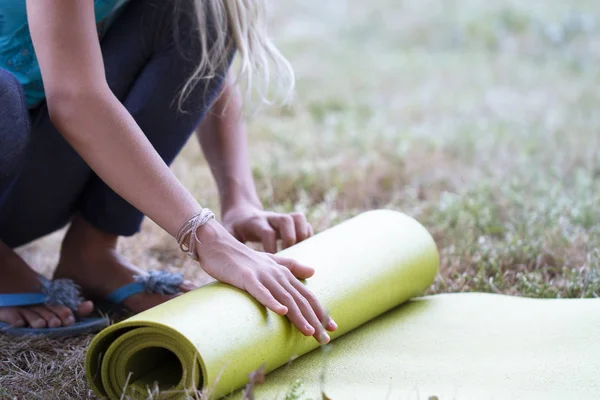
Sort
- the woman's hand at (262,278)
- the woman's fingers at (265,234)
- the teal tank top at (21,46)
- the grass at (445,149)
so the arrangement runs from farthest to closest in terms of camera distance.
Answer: the grass at (445,149), the woman's fingers at (265,234), the teal tank top at (21,46), the woman's hand at (262,278)

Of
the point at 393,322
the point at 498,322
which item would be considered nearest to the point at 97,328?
the point at 393,322

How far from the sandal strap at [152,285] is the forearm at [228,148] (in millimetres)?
222

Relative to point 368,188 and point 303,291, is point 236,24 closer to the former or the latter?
point 303,291

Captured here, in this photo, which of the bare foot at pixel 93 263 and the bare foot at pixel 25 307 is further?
the bare foot at pixel 93 263

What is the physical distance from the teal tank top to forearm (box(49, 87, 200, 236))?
0.30 meters

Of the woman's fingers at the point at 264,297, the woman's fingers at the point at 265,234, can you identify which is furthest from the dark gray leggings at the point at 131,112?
the woman's fingers at the point at 264,297

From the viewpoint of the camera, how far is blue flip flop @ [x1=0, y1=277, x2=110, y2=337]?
188 centimetres

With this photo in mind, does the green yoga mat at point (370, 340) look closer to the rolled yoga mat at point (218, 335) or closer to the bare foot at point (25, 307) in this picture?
the rolled yoga mat at point (218, 335)

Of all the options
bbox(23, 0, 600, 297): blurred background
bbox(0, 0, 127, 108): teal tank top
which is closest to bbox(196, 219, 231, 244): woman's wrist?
bbox(0, 0, 127, 108): teal tank top

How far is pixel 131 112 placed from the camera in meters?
1.95

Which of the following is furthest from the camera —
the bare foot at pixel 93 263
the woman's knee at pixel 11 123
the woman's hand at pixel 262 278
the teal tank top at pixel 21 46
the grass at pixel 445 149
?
the grass at pixel 445 149

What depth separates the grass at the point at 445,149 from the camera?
2.29m

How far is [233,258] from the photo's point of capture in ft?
5.15

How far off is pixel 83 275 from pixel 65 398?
0.57 m
